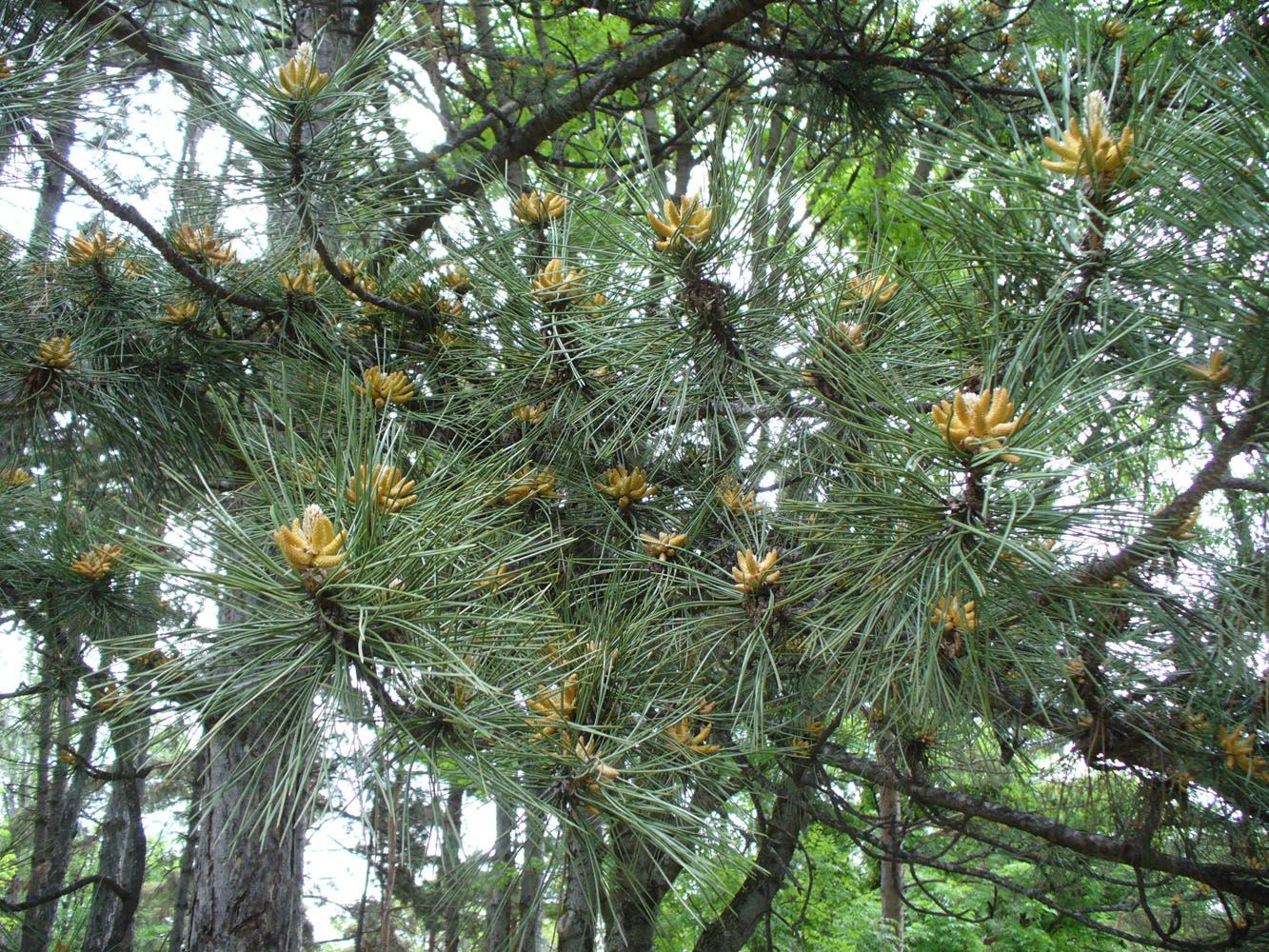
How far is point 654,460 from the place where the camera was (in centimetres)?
243

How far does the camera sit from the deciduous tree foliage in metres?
1.33

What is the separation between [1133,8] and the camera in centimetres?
339

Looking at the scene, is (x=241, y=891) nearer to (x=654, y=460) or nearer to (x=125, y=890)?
(x=654, y=460)

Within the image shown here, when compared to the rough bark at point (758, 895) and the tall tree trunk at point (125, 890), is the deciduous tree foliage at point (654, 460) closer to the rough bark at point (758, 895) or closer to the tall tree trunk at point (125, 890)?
the rough bark at point (758, 895)

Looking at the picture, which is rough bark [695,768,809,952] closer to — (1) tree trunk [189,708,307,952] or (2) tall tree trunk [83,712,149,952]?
(1) tree trunk [189,708,307,952]

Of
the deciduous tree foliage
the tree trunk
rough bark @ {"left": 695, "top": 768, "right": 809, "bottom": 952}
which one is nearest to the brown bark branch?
the deciduous tree foliage

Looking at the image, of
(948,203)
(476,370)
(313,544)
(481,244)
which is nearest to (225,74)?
(481,244)

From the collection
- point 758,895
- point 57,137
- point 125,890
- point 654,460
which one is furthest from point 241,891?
point 57,137

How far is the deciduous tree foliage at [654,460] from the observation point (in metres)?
1.33

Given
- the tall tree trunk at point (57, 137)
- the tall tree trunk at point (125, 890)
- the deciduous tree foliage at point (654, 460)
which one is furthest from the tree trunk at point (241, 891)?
the tall tree trunk at point (57, 137)

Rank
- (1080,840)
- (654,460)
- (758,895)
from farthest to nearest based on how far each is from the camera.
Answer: (758,895)
(1080,840)
(654,460)

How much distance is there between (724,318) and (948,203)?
1.75 ft

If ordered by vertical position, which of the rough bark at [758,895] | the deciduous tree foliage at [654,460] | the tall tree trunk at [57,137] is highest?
the tall tree trunk at [57,137]

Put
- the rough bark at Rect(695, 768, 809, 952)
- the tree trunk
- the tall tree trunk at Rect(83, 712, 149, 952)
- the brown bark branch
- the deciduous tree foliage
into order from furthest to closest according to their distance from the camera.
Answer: the tall tree trunk at Rect(83, 712, 149, 952) → the rough bark at Rect(695, 768, 809, 952) → the tree trunk → the brown bark branch → the deciduous tree foliage
